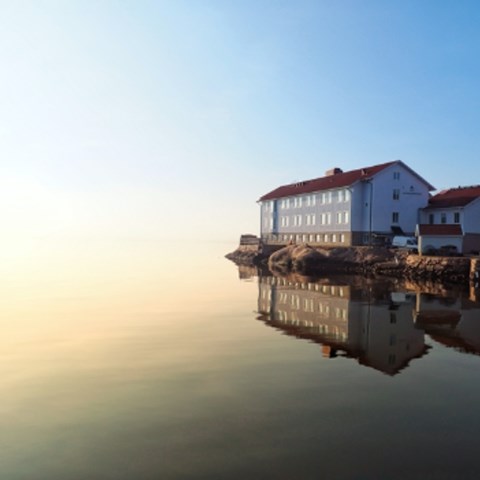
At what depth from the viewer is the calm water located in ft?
28.6

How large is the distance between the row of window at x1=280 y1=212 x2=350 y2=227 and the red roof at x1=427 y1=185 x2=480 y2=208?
448 inches

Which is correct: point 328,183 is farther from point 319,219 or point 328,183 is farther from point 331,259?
point 331,259

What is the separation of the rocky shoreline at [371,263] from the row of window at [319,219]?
4.63 m

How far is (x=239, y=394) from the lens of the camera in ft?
41.2

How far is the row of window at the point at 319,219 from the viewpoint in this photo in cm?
6370

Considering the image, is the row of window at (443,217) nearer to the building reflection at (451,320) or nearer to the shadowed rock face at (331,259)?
the shadowed rock face at (331,259)

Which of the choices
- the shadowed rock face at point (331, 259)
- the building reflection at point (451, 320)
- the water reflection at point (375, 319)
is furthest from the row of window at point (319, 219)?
the building reflection at point (451, 320)

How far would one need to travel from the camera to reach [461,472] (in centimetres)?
837

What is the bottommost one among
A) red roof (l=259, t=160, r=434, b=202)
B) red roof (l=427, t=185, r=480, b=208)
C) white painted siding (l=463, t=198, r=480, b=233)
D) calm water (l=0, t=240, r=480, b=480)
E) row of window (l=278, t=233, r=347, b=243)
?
calm water (l=0, t=240, r=480, b=480)

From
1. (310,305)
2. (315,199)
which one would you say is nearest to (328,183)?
(315,199)

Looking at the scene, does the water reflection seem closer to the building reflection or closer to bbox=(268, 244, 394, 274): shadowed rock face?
the building reflection

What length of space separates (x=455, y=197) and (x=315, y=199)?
1951 cm

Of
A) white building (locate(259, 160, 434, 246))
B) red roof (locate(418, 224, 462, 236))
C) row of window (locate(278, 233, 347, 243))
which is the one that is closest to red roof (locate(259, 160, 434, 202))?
white building (locate(259, 160, 434, 246))

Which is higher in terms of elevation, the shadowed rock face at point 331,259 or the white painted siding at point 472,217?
the white painted siding at point 472,217
